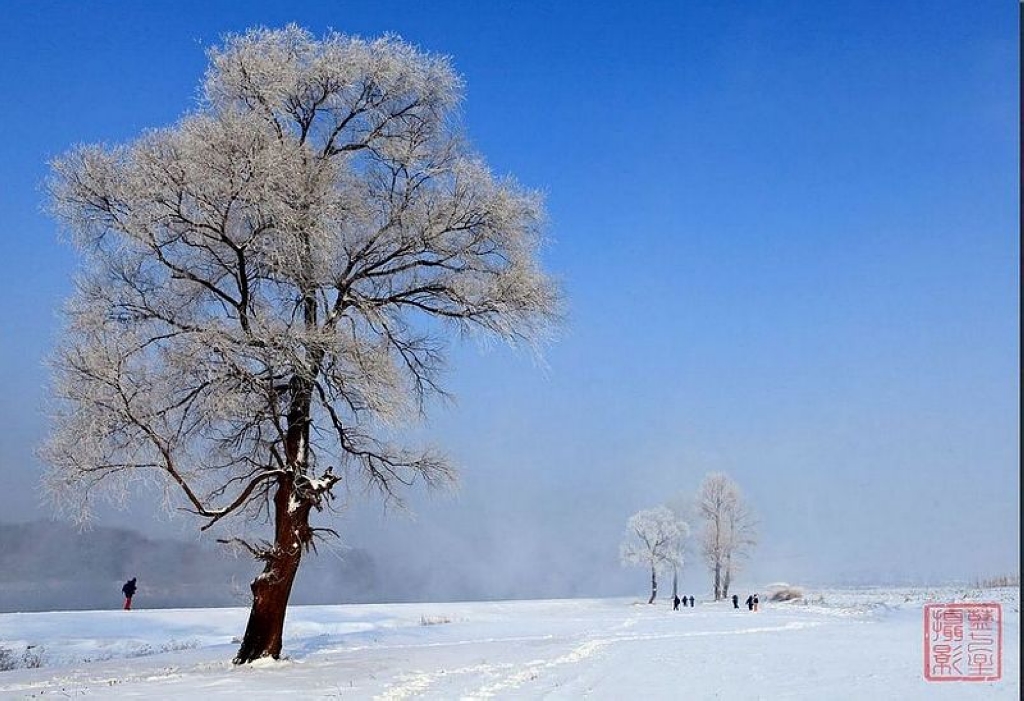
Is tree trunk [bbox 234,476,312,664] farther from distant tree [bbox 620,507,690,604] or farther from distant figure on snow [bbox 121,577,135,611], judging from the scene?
distant tree [bbox 620,507,690,604]

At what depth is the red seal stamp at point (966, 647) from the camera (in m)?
11.9

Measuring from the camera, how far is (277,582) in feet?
49.8

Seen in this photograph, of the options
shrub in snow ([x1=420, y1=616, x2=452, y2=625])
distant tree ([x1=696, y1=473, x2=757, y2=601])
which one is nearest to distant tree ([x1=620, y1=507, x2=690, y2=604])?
distant tree ([x1=696, y1=473, x2=757, y2=601])

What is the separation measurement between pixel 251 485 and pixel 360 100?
774 cm

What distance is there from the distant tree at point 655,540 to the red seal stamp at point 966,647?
2046 inches

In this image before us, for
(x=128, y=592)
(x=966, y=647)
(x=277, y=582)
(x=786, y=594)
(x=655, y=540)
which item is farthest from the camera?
(x=655, y=540)

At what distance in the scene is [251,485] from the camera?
14.8 metres

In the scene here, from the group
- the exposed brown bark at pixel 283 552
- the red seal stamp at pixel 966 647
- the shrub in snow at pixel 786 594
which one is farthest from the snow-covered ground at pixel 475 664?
the shrub in snow at pixel 786 594

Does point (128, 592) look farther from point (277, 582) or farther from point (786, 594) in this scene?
point (786, 594)

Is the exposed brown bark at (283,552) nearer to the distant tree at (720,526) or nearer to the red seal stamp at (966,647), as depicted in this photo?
the red seal stamp at (966,647)

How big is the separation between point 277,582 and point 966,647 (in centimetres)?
1277

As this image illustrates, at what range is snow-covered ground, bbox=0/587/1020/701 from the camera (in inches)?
443

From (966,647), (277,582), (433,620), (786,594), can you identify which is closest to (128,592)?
(433,620)

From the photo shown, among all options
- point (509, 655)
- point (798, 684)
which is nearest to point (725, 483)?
point (509, 655)
